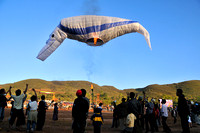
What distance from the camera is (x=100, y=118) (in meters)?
7.31

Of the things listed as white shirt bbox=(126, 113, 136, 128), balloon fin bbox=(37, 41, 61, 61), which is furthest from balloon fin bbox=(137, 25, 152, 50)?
white shirt bbox=(126, 113, 136, 128)

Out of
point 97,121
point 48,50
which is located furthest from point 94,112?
point 48,50

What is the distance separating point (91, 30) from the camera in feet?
54.6

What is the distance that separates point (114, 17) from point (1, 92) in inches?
452

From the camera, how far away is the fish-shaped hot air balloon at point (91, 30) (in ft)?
54.7

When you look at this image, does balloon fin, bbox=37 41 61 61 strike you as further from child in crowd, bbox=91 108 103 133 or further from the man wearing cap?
the man wearing cap

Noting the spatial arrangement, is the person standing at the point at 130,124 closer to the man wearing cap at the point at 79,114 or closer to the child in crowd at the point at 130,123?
the child in crowd at the point at 130,123

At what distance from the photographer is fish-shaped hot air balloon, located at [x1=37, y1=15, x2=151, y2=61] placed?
1669 cm

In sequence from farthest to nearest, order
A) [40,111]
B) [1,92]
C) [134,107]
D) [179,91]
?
[1,92] → [40,111] → [179,91] → [134,107]

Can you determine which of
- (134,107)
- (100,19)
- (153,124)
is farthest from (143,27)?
(134,107)

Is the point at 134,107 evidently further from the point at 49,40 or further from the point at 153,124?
the point at 49,40

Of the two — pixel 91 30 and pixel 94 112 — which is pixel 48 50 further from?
pixel 94 112

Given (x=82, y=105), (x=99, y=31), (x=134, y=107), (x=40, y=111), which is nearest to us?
(x=82, y=105)

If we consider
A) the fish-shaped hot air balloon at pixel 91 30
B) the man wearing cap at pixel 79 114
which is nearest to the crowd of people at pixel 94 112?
the man wearing cap at pixel 79 114
